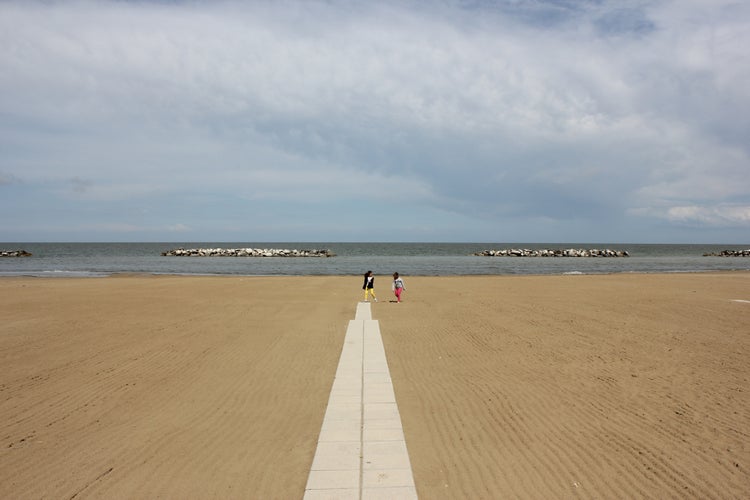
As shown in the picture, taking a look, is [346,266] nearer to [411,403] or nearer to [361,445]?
[411,403]

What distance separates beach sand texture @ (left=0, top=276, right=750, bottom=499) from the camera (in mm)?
5852

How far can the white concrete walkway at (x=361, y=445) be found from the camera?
17.5 ft

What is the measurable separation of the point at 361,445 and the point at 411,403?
2055 mm

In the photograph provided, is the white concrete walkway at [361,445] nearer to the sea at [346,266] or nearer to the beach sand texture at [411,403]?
the beach sand texture at [411,403]

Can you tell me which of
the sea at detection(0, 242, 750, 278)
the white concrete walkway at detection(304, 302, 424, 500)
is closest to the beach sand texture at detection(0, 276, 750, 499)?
the white concrete walkway at detection(304, 302, 424, 500)

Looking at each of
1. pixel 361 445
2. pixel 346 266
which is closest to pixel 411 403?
pixel 361 445

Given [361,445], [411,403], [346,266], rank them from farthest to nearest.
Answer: [346,266] < [411,403] < [361,445]

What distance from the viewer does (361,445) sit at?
6.39 metres

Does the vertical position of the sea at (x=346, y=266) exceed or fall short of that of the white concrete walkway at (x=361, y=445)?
it exceeds it

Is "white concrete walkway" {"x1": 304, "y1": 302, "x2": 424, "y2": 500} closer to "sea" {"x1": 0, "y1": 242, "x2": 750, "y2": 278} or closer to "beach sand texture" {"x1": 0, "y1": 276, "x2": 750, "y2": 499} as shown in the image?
"beach sand texture" {"x1": 0, "y1": 276, "x2": 750, "y2": 499}

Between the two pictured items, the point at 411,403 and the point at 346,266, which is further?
the point at 346,266

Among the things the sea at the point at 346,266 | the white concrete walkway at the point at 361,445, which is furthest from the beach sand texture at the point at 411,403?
the sea at the point at 346,266

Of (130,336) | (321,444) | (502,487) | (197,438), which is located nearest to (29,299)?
(130,336)

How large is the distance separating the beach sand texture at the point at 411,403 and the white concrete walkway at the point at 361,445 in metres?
0.23
